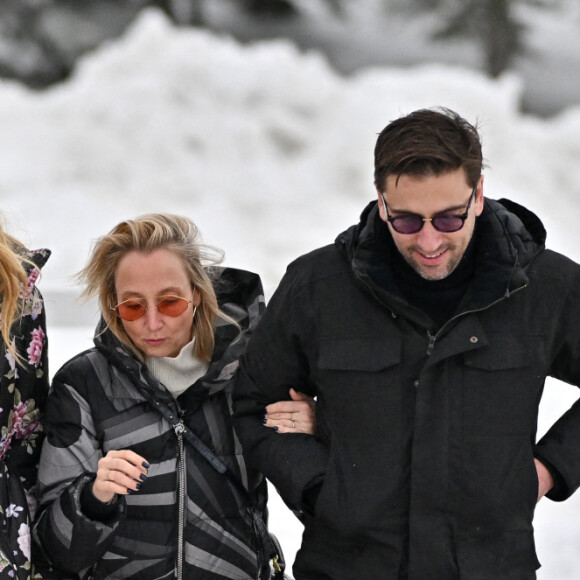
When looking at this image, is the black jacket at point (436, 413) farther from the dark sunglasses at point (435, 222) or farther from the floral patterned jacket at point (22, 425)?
the floral patterned jacket at point (22, 425)

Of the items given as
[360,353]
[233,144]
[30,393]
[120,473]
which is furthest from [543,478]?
[233,144]

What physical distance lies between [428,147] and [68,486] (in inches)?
42.0

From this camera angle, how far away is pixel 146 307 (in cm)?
233

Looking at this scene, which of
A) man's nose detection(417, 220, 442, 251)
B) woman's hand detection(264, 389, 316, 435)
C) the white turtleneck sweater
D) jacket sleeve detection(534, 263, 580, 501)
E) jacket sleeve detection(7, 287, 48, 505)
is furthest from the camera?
the white turtleneck sweater

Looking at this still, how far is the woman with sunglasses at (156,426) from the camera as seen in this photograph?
89.4 inches

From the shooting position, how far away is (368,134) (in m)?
6.52

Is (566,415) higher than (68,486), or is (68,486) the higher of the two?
(566,415)

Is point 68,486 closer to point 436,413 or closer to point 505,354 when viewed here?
point 436,413

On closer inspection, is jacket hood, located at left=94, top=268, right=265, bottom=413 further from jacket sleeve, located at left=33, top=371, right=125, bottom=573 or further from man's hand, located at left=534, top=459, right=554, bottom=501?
man's hand, located at left=534, top=459, right=554, bottom=501

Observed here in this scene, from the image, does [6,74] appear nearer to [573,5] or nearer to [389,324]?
[573,5]

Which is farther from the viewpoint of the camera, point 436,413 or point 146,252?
point 146,252

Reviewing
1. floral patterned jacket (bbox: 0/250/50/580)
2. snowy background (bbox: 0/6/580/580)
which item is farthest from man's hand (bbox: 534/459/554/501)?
snowy background (bbox: 0/6/580/580)

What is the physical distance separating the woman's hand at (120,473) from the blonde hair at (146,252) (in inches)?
12.9

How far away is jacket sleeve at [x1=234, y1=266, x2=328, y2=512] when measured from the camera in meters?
2.10
